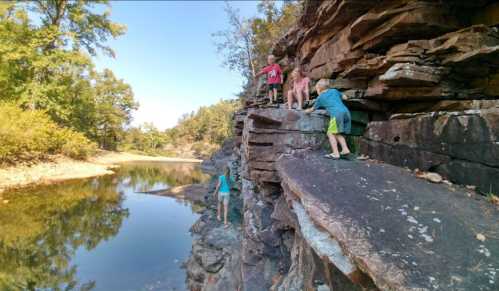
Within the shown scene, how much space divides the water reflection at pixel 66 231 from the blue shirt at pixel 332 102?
694 cm

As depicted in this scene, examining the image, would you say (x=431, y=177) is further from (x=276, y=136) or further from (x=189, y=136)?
(x=189, y=136)

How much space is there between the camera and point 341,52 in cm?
595

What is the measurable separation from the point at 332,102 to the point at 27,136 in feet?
66.2

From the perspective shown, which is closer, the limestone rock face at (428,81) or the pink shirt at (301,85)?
the limestone rock face at (428,81)

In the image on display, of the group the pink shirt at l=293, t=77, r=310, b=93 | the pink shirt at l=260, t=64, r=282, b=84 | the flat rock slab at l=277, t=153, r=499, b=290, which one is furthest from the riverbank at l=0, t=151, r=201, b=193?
the flat rock slab at l=277, t=153, r=499, b=290

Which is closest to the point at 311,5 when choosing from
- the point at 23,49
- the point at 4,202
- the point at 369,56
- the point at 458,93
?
the point at 369,56

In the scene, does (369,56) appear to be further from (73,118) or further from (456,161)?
(73,118)

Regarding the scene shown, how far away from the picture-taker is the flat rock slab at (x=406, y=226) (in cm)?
170

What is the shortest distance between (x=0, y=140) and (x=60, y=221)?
A: 880cm

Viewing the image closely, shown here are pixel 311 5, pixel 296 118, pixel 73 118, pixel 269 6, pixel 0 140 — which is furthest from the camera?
pixel 73 118

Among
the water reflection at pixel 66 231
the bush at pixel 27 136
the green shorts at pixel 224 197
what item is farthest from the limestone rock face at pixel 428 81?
the bush at pixel 27 136

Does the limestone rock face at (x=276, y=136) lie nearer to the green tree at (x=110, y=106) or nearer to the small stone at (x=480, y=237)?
the small stone at (x=480, y=237)

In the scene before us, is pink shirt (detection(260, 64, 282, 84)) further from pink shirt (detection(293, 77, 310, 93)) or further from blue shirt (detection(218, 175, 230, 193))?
blue shirt (detection(218, 175, 230, 193))

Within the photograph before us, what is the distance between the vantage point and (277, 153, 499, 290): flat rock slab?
1702mm
